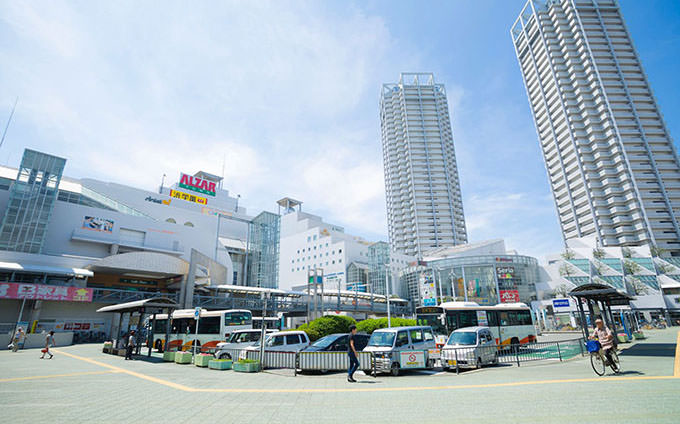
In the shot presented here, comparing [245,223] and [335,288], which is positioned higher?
[245,223]

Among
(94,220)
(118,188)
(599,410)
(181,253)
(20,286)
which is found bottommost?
(599,410)

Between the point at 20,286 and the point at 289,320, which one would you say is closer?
the point at 20,286

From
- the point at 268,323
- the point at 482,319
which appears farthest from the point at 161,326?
the point at 482,319

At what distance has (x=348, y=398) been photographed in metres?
8.16

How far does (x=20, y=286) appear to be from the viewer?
95.5 feet

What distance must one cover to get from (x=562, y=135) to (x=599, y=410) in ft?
351

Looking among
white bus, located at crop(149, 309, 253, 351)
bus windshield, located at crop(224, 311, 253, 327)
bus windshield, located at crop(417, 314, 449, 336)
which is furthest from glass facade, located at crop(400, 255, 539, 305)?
white bus, located at crop(149, 309, 253, 351)

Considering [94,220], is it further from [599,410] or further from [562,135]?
[562,135]

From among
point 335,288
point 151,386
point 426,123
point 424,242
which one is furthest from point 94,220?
point 426,123

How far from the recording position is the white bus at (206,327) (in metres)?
21.1

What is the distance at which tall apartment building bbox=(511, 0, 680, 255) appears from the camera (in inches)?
3046

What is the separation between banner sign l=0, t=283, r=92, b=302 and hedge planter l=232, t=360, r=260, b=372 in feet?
92.4

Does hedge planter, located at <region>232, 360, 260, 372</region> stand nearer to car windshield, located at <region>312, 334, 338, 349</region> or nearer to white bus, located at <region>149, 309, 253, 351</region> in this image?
car windshield, located at <region>312, 334, 338, 349</region>

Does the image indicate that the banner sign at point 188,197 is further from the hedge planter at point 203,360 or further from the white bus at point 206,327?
the hedge planter at point 203,360
